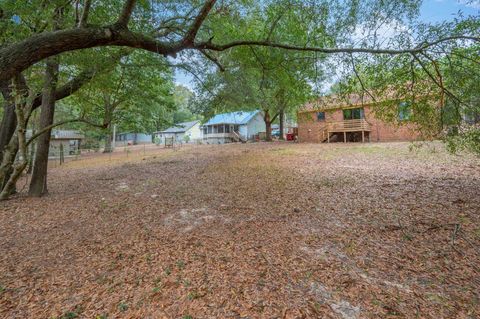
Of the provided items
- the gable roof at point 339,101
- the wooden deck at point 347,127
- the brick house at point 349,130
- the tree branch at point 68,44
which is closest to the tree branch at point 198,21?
the tree branch at point 68,44

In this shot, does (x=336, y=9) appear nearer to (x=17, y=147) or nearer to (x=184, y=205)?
(x=184, y=205)

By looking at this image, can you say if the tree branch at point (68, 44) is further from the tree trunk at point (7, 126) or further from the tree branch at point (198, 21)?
the tree trunk at point (7, 126)

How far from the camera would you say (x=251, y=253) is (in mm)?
3111

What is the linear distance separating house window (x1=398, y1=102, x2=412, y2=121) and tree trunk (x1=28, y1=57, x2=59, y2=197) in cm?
800

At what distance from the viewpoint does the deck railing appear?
18203 mm

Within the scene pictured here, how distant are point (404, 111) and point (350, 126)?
14234 millimetres

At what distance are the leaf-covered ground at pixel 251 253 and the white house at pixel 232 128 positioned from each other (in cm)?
2642

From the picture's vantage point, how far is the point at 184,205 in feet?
17.4

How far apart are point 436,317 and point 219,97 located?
28.8 ft

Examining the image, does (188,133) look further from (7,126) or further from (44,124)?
(44,124)

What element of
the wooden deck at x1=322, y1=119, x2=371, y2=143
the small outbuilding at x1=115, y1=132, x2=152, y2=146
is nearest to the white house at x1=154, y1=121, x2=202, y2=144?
the small outbuilding at x1=115, y1=132, x2=152, y2=146

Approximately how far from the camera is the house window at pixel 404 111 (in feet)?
17.8

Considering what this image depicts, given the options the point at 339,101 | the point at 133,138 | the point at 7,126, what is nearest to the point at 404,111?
the point at 339,101

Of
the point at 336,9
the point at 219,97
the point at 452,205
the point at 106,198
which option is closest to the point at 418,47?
the point at 336,9
